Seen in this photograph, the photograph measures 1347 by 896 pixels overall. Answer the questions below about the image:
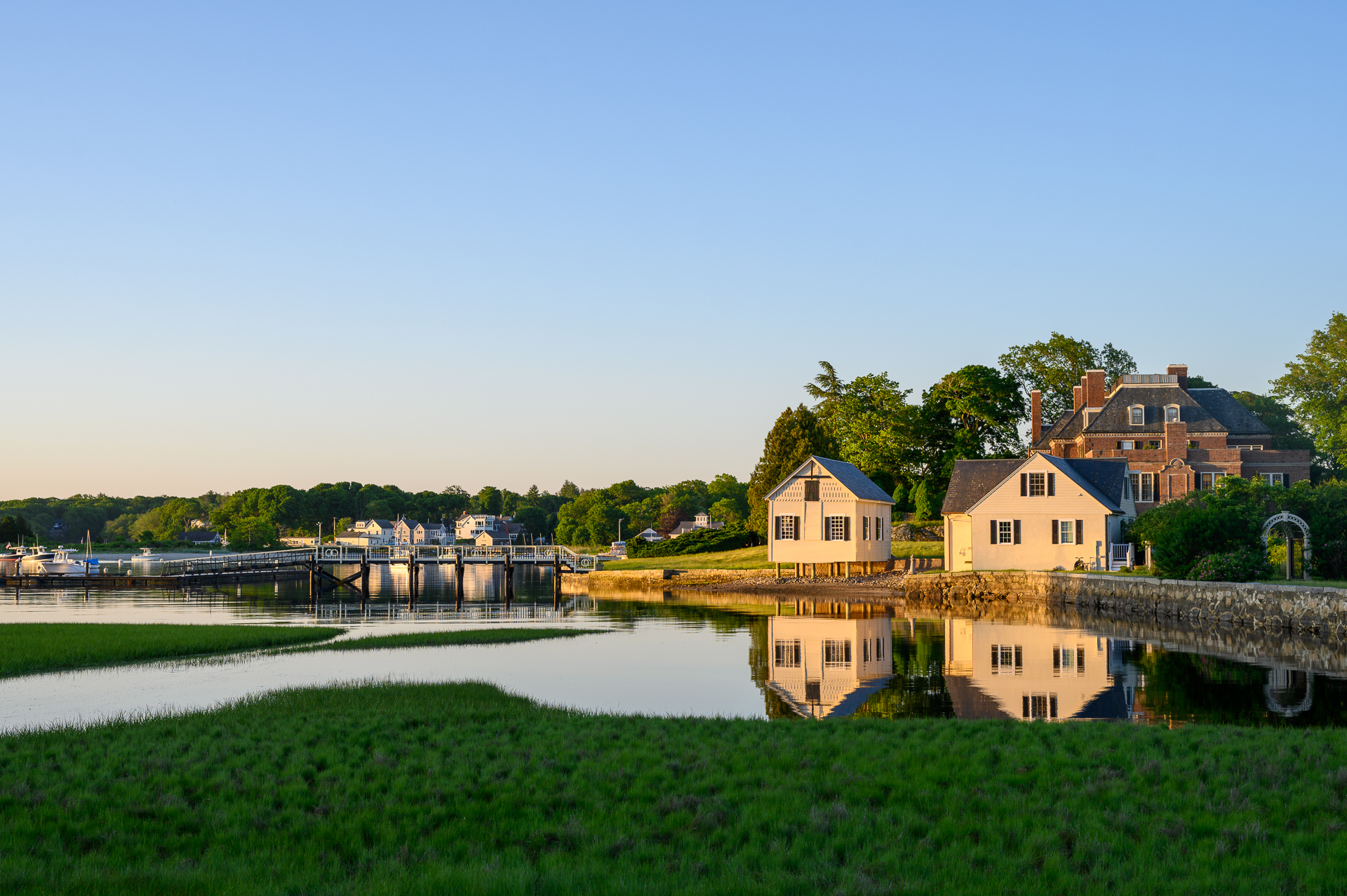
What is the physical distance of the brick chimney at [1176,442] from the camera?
200 feet

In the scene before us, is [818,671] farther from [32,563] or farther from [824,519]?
[32,563]

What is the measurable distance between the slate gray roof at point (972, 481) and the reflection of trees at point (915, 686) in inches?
807

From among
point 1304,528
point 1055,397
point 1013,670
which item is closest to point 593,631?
point 1013,670

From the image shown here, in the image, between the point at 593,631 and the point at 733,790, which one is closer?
the point at 733,790

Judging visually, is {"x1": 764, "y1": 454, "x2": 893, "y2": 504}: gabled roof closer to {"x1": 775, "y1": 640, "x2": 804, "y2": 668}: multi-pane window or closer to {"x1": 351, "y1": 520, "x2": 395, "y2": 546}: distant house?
{"x1": 775, "y1": 640, "x2": 804, "y2": 668}: multi-pane window

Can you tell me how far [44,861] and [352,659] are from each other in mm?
19628

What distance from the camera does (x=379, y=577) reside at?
9631 centimetres

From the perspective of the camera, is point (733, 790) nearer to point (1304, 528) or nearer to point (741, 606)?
point (1304, 528)

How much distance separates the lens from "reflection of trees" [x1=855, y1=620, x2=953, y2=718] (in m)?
18.0

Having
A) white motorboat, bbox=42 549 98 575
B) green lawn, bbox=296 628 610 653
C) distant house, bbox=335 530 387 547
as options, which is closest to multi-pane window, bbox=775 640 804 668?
green lawn, bbox=296 628 610 653

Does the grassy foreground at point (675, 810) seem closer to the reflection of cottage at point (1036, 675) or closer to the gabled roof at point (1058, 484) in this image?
the reflection of cottage at point (1036, 675)

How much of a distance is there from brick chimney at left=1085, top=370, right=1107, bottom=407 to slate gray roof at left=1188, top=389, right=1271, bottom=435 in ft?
18.1

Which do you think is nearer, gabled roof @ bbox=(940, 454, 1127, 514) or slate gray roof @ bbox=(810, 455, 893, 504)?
gabled roof @ bbox=(940, 454, 1127, 514)

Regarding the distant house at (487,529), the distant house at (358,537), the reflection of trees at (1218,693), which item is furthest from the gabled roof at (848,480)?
the distant house at (358,537)
